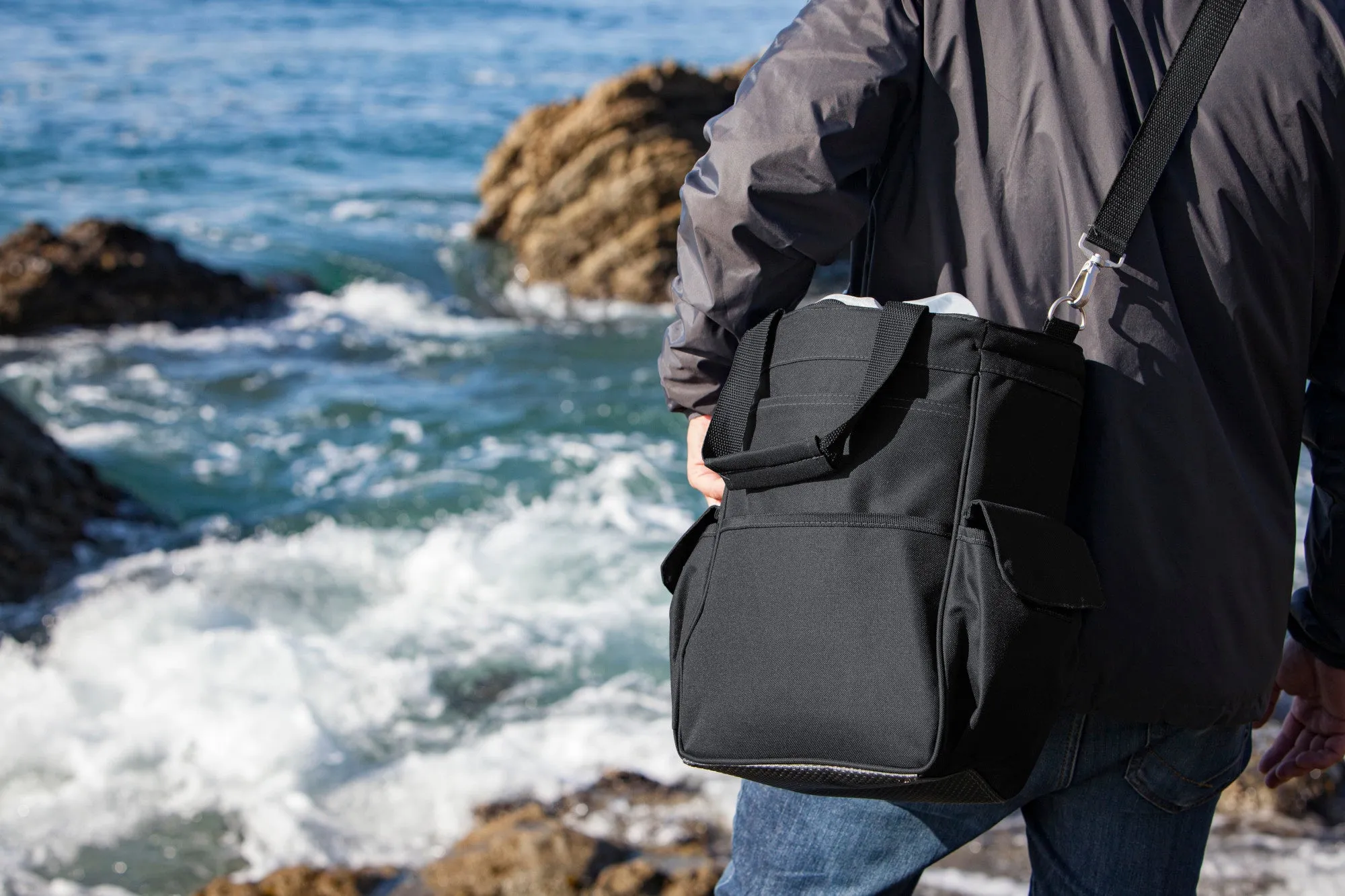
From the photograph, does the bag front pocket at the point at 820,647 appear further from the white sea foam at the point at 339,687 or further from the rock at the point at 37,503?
the rock at the point at 37,503

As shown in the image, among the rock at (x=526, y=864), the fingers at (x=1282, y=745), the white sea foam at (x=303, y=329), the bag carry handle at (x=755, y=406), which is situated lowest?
the white sea foam at (x=303, y=329)

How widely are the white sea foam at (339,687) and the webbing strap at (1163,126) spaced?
2568 millimetres

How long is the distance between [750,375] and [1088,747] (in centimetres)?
64

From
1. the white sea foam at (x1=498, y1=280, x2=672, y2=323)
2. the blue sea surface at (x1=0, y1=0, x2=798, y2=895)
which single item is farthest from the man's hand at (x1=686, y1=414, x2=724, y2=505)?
the white sea foam at (x1=498, y1=280, x2=672, y2=323)

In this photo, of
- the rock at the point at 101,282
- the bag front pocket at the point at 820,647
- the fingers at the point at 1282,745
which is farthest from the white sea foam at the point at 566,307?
the bag front pocket at the point at 820,647

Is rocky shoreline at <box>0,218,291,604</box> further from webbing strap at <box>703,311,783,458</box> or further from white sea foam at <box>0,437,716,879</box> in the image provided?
webbing strap at <box>703,311,783,458</box>

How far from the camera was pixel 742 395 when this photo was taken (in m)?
1.61

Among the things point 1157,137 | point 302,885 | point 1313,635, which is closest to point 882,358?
point 1157,137

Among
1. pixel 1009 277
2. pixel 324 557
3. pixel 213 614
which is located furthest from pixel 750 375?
pixel 324 557

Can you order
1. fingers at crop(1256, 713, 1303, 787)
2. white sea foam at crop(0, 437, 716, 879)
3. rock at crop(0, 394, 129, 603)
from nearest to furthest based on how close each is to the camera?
fingers at crop(1256, 713, 1303, 787) < white sea foam at crop(0, 437, 716, 879) < rock at crop(0, 394, 129, 603)

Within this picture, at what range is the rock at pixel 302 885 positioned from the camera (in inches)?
121

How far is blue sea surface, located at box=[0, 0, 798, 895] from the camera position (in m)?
4.05

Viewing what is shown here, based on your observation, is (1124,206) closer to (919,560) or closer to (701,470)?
(919,560)

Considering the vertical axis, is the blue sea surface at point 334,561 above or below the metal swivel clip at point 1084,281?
below
